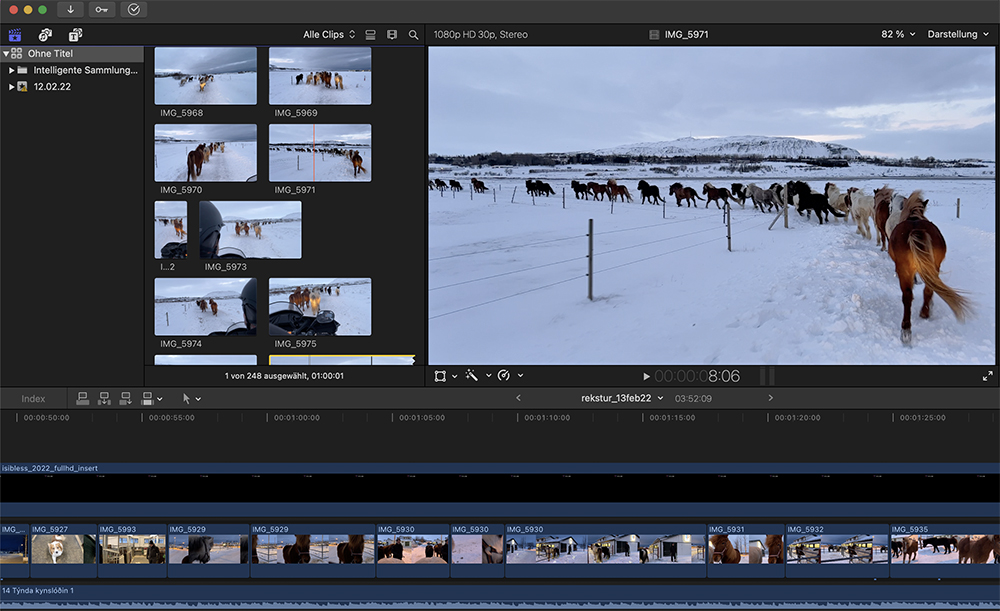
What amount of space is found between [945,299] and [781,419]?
395 cm

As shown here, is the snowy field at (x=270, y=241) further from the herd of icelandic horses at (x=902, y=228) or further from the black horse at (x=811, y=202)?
the black horse at (x=811, y=202)

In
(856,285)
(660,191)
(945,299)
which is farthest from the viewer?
(660,191)

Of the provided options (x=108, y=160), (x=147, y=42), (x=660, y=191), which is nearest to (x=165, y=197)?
(x=108, y=160)

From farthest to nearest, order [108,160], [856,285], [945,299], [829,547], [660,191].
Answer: [660,191]
[856,285]
[945,299]
[108,160]
[829,547]

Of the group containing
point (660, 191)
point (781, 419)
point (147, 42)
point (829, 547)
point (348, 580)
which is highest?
point (660, 191)

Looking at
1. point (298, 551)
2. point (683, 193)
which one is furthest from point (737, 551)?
point (683, 193)

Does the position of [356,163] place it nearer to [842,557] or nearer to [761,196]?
[842,557]

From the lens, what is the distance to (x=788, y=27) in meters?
5.02

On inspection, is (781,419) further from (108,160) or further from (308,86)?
(108,160)

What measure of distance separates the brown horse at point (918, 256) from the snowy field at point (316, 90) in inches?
266

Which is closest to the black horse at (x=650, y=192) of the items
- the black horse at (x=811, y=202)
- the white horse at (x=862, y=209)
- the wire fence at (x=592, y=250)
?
the wire fence at (x=592, y=250)

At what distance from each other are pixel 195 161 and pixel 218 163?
7.4 inches

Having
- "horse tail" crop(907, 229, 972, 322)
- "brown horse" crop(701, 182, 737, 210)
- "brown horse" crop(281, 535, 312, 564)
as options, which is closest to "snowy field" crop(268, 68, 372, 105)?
"brown horse" crop(281, 535, 312, 564)

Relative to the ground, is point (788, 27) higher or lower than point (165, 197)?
higher
